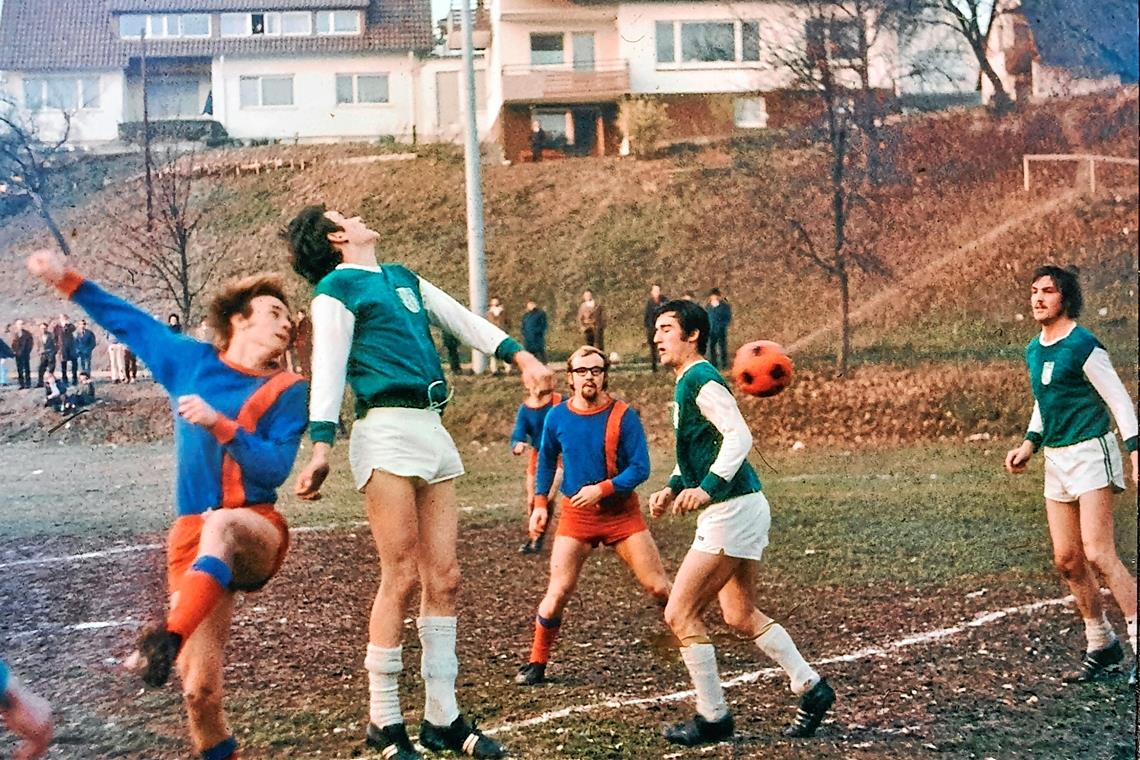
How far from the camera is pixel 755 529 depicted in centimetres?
434

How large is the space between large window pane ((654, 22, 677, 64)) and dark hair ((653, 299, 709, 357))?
1069 mm

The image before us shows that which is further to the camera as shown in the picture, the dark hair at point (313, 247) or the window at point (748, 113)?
the window at point (748, 113)

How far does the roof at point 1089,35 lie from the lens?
5.38m

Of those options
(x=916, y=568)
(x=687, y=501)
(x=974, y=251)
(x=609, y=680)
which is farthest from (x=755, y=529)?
(x=974, y=251)

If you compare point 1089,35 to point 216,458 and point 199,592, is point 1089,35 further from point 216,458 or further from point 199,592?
point 199,592

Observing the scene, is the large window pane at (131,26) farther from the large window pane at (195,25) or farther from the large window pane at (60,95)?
the large window pane at (60,95)

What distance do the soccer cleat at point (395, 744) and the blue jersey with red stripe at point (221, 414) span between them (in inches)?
29.0

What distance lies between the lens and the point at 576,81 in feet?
16.6

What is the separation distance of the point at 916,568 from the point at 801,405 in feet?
2.44

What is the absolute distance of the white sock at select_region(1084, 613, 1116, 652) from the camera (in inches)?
196

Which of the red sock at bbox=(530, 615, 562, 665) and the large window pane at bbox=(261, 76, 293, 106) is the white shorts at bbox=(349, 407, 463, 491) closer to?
the red sock at bbox=(530, 615, 562, 665)

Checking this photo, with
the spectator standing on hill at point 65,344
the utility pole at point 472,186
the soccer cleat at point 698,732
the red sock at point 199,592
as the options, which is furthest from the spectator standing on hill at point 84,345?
the soccer cleat at point 698,732

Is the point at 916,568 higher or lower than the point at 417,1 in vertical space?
lower

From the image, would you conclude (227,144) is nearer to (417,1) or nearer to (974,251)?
(417,1)
